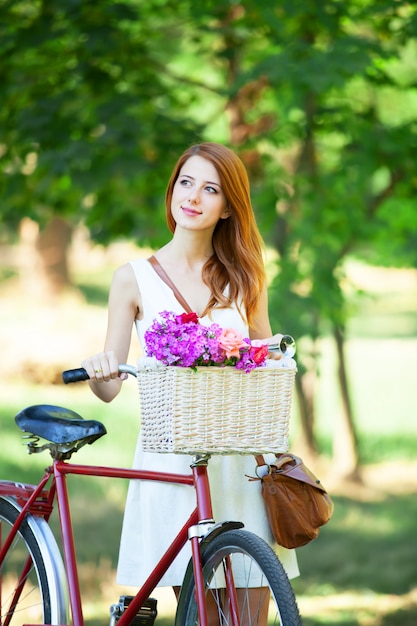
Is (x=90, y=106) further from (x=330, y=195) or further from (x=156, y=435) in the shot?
(x=156, y=435)

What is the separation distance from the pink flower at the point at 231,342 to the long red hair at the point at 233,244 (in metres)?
0.51

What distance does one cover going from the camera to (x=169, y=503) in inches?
112

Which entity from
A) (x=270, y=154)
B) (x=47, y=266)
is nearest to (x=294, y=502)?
(x=270, y=154)

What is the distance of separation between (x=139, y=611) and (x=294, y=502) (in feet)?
1.61

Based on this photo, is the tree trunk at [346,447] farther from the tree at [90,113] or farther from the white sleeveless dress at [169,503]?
the white sleeveless dress at [169,503]

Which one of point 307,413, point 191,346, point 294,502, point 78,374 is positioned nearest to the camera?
point 191,346

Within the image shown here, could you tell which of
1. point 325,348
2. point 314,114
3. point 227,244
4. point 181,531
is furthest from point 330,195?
point 325,348

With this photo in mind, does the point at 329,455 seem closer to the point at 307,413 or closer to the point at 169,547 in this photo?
the point at 307,413

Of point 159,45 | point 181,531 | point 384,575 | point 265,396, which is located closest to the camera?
point 265,396

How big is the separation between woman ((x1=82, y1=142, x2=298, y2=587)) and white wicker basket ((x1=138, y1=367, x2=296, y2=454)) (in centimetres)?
42

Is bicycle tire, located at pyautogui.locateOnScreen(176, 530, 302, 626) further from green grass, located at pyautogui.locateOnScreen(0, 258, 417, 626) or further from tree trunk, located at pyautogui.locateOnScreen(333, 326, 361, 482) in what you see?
tree trunk, located at pyautogui.locateOnScreen(333, 326, 361, 482)

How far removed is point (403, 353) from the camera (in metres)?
17.5

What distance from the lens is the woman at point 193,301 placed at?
9.36 feet

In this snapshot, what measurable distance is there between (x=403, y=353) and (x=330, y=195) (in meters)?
11.3
